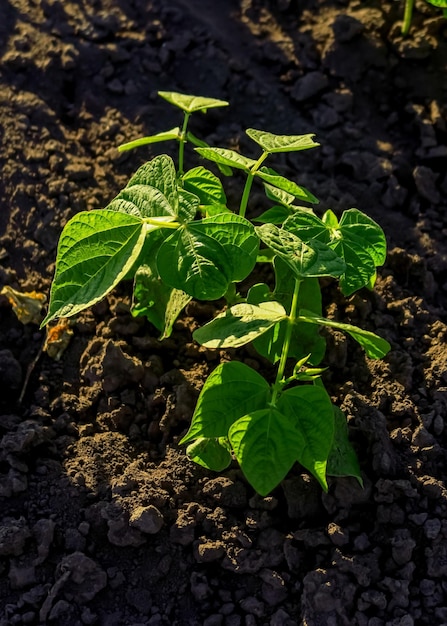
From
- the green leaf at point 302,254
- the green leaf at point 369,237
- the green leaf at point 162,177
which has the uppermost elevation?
the green leaf at point 162,177

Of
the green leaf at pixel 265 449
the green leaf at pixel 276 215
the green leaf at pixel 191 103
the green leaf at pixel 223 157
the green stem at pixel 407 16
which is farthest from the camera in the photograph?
the green stem at pixel 407 16

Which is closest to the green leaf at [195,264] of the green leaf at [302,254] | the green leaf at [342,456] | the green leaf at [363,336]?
the green leaf at [302,254]

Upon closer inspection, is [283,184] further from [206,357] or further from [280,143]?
[206,357]

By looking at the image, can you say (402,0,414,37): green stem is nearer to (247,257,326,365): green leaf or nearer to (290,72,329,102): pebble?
(290,72,329,102): pebble

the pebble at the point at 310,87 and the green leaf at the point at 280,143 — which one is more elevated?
the green leaf at the point at 280,143

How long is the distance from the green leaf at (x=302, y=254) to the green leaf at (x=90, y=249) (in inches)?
12.5

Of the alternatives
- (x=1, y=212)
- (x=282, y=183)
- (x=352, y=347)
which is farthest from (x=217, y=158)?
(x=1, y=212)

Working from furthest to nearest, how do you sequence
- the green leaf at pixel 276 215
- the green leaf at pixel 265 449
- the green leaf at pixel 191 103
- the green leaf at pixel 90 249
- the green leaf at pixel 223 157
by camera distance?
the green leaf at pixel 191 103 → the green leaf at pixel 276 215 → the green leaf at pixel 223 157 → the green leaf at pixel 90 249 → the green leaf at pixel 265 449

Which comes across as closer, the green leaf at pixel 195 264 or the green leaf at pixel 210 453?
the green leaf at pixel 195 264

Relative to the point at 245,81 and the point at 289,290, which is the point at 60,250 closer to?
the point at 289,290

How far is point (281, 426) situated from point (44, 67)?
2.19m

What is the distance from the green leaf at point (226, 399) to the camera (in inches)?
79.4

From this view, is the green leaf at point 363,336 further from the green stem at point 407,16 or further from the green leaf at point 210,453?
the green stem at point 407,16

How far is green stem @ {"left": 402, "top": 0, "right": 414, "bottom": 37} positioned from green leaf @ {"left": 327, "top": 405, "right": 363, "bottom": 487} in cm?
188
